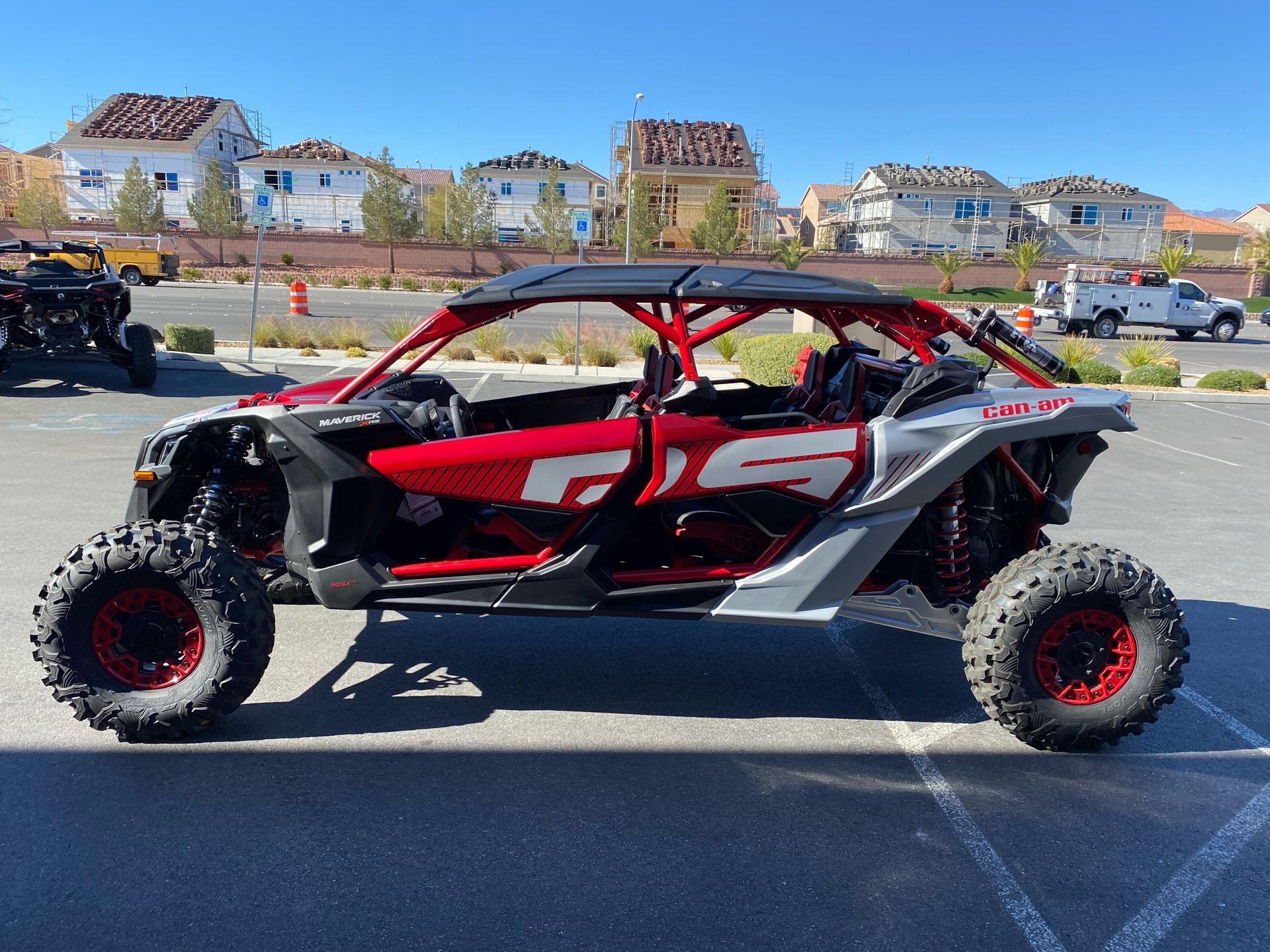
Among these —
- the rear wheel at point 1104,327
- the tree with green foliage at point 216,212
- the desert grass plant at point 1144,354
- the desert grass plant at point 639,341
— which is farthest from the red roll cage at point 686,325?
the tree with green foliage at point 216,212

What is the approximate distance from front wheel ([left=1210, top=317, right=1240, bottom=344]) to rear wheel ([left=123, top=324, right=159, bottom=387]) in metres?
31.4

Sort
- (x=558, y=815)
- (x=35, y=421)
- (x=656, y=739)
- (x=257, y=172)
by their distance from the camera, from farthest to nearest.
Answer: (x=257, y=172)
(x=35, y=421)
(x=656, y=739)
(x=558, y=815)

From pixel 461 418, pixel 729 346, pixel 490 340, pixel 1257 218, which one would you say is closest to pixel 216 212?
pixel 490 340

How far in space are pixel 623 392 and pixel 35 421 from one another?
314 inches

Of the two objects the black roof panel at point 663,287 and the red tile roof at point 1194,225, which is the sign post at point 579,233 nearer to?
the black roof panel at point 663,287

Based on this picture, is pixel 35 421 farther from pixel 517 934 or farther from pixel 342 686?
pixel 517 934

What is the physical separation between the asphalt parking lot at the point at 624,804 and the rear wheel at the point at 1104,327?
2617cm

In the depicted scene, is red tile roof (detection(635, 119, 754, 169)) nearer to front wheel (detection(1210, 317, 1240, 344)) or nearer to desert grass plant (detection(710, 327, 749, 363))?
front wheel (detection(1210, 317, 1240, 344))

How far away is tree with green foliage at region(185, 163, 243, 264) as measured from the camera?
4725 centimetres

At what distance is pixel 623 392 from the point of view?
493 cm

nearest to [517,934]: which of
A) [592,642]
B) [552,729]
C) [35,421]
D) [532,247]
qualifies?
[552,729]

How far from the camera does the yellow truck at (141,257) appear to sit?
116 feet

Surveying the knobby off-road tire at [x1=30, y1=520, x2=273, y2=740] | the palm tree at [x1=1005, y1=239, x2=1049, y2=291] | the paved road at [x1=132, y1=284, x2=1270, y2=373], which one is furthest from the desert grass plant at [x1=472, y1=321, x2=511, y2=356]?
the palm tree at [x1=1005, y1=239, x2=1049, y2=291]

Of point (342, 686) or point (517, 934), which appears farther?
point (342, 686)
